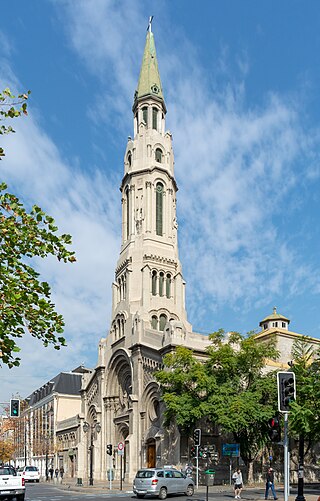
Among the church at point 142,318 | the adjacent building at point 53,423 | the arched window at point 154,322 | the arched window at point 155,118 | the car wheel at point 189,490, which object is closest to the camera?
the car wheel at point 189,490

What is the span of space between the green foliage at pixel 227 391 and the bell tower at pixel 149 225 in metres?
12.6

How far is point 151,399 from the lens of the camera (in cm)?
5153

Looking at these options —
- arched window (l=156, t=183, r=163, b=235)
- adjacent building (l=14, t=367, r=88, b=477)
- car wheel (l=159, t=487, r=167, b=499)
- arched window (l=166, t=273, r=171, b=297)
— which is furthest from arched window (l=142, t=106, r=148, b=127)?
car wheel (l=159, t=487, r=167, b=499)

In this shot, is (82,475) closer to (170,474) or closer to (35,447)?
(35,447)

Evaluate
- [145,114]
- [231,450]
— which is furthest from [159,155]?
[231,450]

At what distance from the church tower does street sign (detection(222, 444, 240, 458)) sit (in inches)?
270

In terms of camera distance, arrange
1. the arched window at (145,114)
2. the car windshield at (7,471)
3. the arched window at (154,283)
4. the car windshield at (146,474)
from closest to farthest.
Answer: the car windshield at (7,471)
the car windshield at (146,474)
the arched window at (154,283)
the arched window at (145,114)

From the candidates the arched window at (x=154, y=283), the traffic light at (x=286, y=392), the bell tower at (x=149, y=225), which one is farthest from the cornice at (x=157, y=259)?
the traffic light at (x=286, y=392)

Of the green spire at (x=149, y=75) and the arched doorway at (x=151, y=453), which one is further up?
the green spire at (x=149, y=75)

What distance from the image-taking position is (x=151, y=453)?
50.2 meters

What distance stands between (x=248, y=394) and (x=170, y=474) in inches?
437

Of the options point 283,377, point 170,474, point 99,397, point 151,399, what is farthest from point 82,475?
point 283,377

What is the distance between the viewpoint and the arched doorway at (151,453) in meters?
49.7

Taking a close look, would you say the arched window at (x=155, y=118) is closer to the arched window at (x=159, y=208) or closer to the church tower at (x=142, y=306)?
the church tower at (x=142, y=306)
